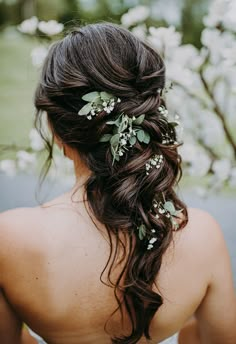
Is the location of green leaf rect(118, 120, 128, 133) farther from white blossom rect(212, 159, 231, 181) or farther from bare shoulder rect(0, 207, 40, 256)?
white blossom rect(212, 159, 231, 181)

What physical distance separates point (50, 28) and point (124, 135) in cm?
130

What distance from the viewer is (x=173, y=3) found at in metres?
2.58

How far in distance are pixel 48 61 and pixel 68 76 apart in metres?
0.09

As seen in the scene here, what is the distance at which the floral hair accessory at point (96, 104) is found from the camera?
4.18 ft

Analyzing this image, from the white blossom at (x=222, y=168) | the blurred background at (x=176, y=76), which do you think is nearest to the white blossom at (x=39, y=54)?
the blurred background at (x=176, y=76)

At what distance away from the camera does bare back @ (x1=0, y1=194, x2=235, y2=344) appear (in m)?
1.32

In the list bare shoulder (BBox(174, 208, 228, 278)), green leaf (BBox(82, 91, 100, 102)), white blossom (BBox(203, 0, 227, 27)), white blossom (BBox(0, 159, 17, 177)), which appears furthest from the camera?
white blossom (BBox(0, 159, 17, 177))

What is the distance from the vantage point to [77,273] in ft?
4.37

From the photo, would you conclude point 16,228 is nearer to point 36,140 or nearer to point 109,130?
point 109,130

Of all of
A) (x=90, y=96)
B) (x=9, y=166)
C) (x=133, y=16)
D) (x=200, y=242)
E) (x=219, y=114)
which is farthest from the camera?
(x=9, y=166)

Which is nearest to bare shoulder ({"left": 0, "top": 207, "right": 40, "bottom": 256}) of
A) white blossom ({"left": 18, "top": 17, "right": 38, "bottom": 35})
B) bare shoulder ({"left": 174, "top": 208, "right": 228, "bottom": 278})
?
bare shoulder ({"left": 174, "top": 208, "right": 228, "bottom": 278})

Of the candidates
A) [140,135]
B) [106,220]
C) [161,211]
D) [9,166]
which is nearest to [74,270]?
[106,220]

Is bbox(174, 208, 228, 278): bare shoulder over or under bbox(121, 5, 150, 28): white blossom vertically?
under

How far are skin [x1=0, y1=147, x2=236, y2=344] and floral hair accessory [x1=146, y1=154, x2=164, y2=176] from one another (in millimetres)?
156
